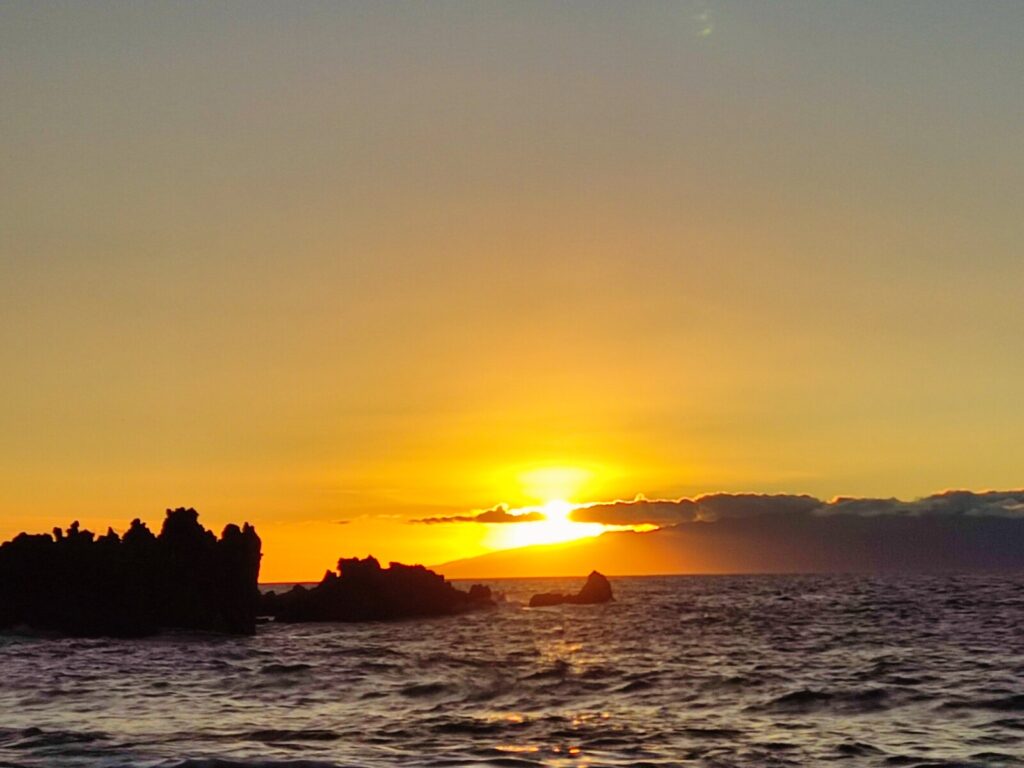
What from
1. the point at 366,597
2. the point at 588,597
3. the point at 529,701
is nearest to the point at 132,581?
the point at 366,597

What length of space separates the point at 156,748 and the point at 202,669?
24294mm

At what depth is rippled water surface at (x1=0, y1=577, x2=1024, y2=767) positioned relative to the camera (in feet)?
87.1

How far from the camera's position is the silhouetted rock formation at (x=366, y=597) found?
360ft

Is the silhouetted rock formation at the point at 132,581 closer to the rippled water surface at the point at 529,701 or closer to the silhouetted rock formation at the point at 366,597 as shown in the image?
the rippled water surface at the point at 529,701

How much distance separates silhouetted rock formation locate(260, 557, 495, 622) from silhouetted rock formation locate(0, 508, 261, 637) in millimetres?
21963

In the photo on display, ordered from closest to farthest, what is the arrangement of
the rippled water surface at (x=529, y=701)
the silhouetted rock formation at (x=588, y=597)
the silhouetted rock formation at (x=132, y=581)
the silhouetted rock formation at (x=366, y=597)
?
the rippled water surface at (x=529, y=701)
the silhouetted rock formation at (x=132, y=581)
the silhouetted rock formation at (x=366, y=597)
the silhouetted rock formation at (x=588, y=597)

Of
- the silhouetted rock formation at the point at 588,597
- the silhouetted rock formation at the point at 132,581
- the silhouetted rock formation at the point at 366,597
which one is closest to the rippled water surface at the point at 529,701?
the silhouetted rock formation at the point at 132,581

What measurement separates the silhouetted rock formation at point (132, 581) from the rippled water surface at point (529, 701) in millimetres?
8798

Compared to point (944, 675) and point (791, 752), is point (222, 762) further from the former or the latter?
point (944, 675)

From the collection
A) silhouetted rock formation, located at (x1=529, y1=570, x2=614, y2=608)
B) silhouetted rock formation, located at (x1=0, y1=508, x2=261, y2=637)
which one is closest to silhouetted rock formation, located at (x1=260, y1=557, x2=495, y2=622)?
silhouetted rock formation, located at (x1=0, y1=508, x2=261, y2=637)

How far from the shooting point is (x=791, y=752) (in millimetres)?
26875

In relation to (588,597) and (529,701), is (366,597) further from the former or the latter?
(529,701)

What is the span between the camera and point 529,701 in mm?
37188

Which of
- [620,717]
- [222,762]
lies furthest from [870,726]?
[222,762]
